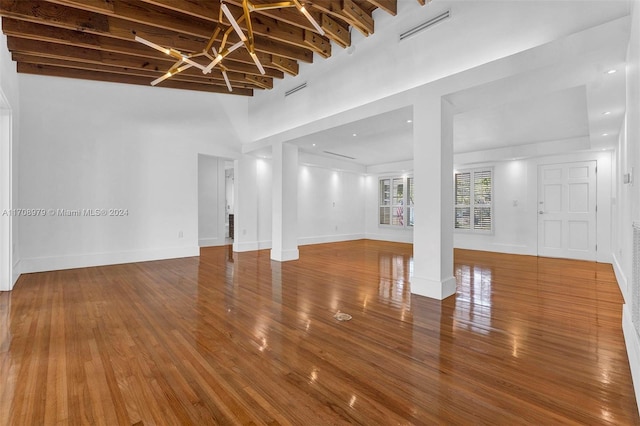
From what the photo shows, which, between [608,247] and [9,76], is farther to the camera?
[608,247]

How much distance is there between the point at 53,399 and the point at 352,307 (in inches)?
99.3

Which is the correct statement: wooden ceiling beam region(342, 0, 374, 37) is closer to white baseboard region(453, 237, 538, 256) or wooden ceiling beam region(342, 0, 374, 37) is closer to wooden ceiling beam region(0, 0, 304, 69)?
wooden ceiling beam region(0, 0, 304, 69)

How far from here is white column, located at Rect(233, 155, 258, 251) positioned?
25.2 feet

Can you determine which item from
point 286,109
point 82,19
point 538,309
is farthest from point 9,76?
point 538,309

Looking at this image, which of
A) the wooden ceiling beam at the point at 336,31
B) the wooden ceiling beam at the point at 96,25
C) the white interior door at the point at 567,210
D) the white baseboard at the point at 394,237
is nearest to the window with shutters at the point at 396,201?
the white baseboard at the point at 394,237

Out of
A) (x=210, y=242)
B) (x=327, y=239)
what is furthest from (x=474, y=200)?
(x=210, y=242)

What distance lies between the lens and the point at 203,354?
7.54 ft

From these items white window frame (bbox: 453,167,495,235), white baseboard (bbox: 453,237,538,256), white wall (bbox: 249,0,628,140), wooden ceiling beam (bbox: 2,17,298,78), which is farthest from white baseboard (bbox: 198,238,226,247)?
white baseboard (bbox: 453,237,538,256)

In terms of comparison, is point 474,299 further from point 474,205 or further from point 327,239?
point 327,239

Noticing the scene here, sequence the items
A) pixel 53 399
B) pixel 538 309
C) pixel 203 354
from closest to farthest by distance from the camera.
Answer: pixel 53 399, pixel 203 354, pixel 538 309

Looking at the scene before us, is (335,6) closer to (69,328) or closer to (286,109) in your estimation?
(286,109)

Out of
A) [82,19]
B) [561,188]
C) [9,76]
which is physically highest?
[82,19]

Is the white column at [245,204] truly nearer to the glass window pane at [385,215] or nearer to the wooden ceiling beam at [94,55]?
the wooden ceiling beam at [94,55]

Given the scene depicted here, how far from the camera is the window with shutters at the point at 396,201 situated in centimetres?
961
